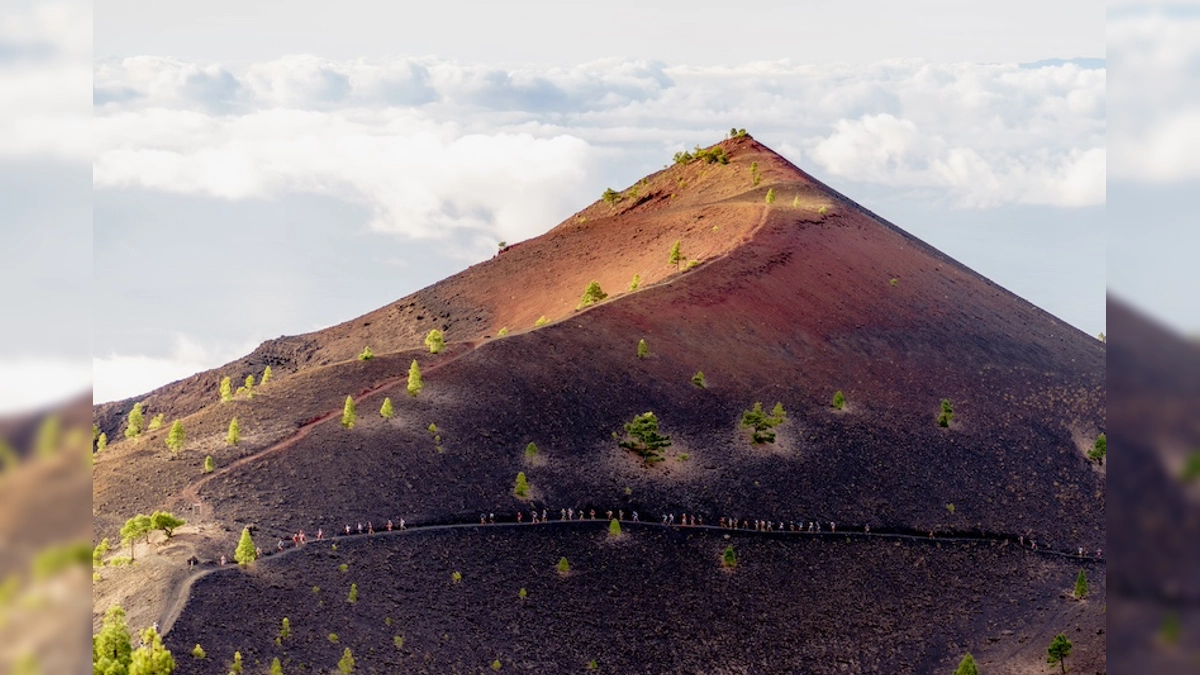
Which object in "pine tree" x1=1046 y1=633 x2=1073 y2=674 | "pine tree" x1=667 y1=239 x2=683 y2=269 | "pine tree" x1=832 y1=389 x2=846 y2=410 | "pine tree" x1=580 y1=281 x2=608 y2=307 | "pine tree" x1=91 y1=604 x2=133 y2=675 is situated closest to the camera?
"pine tree" x1=91 y1=604 x2=133 y2=675

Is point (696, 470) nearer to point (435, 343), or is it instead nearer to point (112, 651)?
point (435, 343)

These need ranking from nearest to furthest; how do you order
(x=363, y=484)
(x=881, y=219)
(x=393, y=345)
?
(x=363, y=484) < (x=393, y=345) < (x=881, y=219)

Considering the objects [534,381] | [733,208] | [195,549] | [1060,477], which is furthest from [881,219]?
[195,549]

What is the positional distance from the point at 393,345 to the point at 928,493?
3771 centimetres

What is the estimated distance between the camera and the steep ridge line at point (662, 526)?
4191 centimetres

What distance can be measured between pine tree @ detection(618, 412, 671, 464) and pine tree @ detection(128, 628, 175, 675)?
23.3 meters

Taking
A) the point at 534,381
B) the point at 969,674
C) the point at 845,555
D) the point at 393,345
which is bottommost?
the point at 969,674

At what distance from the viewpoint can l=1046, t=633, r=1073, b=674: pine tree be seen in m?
45.6

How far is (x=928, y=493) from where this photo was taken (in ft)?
195

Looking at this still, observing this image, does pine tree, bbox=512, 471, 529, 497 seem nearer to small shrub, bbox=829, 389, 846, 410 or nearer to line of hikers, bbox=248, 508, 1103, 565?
line of hikers, bbox=248, 508, 1103, 565

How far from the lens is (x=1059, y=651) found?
45750 mm

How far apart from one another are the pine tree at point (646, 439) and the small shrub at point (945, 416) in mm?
16291

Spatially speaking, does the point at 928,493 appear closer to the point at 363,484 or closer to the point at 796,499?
the point at 796,499

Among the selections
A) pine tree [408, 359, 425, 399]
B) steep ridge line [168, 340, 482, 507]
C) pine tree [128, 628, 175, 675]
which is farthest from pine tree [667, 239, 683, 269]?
pine tree [128, 628, 175, 675]
